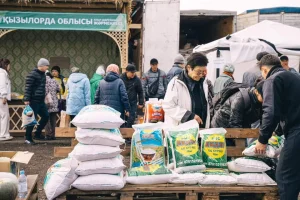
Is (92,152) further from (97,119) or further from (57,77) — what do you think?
(57,77)

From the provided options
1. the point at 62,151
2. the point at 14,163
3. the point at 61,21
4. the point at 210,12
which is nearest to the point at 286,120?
the point at 62,151

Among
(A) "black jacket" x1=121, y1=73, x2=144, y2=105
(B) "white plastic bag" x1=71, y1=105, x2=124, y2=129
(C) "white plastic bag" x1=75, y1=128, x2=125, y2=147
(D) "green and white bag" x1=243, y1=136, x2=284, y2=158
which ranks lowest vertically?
(D) "green and white bag" x1=243, y1=136, x2=284, y2=158

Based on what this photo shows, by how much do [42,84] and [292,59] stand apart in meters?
6.93

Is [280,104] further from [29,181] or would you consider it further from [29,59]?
[29,59]

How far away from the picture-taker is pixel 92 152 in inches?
142

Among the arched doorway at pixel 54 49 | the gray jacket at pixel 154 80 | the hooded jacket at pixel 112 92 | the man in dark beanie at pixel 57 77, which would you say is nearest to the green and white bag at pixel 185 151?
the hooded jacket at pixel 112 92

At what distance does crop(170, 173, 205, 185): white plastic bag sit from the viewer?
3.67 m

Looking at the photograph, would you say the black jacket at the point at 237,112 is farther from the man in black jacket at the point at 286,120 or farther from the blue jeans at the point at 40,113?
the blue jeans at the point at 40,113

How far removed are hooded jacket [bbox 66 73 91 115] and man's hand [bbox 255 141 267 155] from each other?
5.40m

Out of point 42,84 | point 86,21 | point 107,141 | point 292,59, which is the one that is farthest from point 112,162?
point 292,59

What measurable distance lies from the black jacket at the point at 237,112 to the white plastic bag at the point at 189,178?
3.04ft

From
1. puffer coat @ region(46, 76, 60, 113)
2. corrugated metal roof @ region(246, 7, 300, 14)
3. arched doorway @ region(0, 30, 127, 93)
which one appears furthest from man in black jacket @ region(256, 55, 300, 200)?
corrugated metal roof @ region(246, 7, 300, 14)

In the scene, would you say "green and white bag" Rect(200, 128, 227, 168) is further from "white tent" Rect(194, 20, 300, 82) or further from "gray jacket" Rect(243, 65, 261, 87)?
"white tent" Rect(194, 20, 300, 82)

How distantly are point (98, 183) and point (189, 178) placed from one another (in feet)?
2.76
